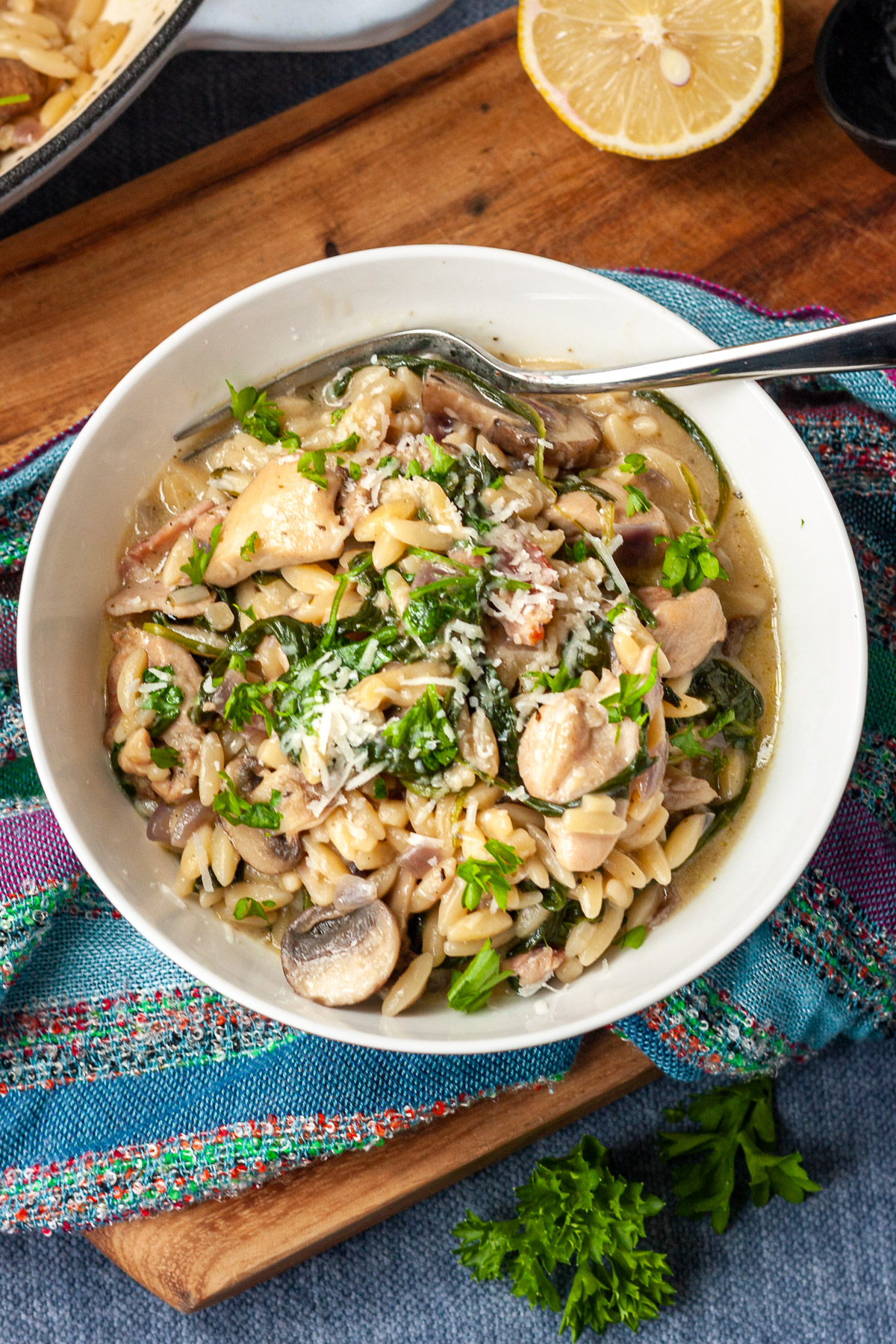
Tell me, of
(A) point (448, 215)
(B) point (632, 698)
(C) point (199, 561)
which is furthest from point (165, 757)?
(A) point (448, 215)

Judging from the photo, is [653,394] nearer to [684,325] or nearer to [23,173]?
[684,325]

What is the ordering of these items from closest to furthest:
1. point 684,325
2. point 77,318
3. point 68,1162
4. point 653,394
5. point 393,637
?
point 393,637
point 684,325
point 653,394
point 68,1162
point 77,318

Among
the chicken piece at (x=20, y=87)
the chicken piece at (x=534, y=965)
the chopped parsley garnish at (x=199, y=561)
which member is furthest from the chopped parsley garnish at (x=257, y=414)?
the chicken piece at (x=534, y=965)

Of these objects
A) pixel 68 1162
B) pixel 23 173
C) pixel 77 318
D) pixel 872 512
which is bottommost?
pixel 68 1162

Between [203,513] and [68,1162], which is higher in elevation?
[203,513]

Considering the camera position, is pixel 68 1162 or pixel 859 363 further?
pixel 68 1162

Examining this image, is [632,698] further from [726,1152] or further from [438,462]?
[726,1152]

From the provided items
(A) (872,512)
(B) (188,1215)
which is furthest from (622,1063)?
(A) (872,512)

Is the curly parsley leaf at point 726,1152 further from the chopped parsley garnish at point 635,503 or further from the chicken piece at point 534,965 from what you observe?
the chopped parsley garnish at point 635,503
